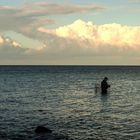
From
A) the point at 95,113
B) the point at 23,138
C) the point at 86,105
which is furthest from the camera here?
the point at 86,105

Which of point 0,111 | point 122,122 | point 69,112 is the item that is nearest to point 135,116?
point 122,122

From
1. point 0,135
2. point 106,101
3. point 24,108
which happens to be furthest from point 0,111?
point 106,101

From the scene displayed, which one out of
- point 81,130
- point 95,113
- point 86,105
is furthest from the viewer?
point 86,105

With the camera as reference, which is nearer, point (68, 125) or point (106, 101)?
point (68, 125)

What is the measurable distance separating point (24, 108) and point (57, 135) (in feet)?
58.5

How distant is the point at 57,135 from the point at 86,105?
22.5 metres

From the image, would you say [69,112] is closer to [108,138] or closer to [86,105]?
[86,105]

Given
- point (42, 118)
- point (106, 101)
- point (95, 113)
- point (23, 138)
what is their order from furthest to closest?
point (106, 101)
point (95, 113)
point (42, 118)
point (23, 138)

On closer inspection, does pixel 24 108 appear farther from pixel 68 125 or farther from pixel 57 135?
pixel 57 135

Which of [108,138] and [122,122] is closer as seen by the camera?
[108,138]

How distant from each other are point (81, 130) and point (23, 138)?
237 inches

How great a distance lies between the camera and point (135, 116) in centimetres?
4616

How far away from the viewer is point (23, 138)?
113 feet

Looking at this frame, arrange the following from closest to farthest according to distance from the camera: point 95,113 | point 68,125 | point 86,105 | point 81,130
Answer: point 81,130, point 68,125, point 95,113, point 86,105
